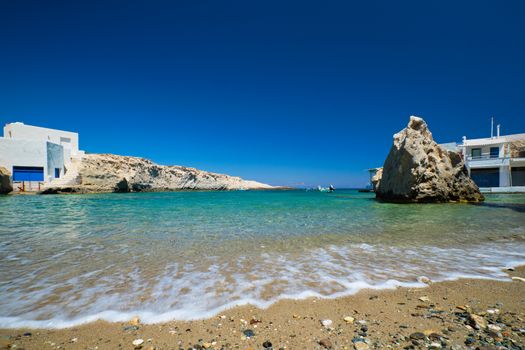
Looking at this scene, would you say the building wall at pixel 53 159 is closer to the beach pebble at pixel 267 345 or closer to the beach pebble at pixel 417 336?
the beach pebble at pixel 267 345

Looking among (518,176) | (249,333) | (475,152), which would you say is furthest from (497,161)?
(249,333)

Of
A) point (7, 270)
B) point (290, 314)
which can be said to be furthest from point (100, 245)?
point (290, 314)

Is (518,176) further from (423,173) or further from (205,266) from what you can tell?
(205,266)

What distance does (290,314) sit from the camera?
2.86 meters

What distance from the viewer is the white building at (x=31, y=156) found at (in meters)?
41.8

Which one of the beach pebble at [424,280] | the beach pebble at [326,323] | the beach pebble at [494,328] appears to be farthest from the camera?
the beach pebble at [424,280]

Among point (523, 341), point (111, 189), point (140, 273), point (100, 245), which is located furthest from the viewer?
point (111, 189)

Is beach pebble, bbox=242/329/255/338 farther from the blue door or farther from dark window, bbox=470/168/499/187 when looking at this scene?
the blue door

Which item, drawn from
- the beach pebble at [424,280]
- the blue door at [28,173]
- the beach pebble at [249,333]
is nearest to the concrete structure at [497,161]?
the beach pebble at [424,280]

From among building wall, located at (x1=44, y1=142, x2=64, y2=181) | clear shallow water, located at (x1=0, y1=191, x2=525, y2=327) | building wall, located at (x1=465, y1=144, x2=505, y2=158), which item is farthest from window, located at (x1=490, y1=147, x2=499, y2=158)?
building wall, located at (x1=44, y1=142, x2=64, y2=181)

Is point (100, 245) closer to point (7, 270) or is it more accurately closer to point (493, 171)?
point (7, 270)

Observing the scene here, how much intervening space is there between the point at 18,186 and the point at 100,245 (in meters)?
51.5

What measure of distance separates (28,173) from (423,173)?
203 ft

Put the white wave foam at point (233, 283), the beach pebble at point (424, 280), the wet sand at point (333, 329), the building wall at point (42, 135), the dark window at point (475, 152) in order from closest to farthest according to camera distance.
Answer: the wet sand at point (333, 329) < the white wave foam at point (233, 283) < the beach pebble at point (424, 280) < the dark window at point (475, 152) < the building wall at point (42, 135)
